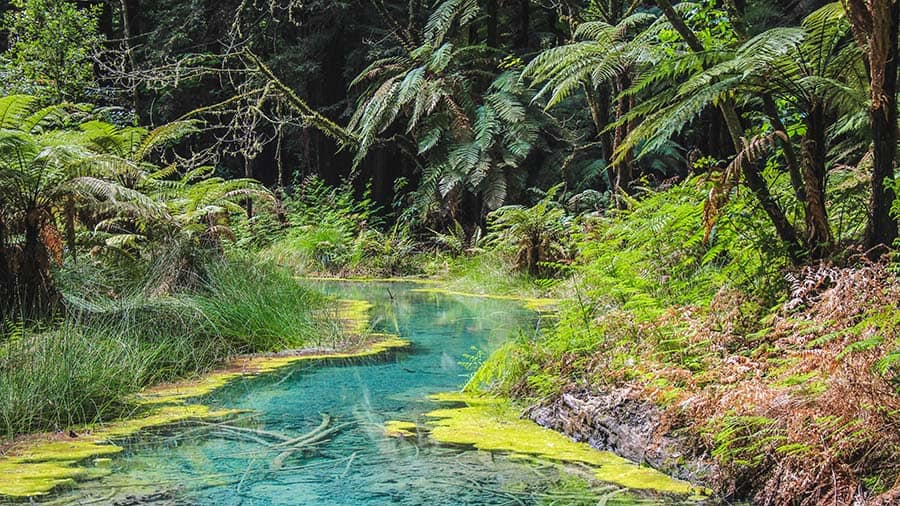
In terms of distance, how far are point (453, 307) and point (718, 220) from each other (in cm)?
494

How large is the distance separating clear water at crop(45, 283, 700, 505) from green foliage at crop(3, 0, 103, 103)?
799cm

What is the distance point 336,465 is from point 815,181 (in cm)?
216

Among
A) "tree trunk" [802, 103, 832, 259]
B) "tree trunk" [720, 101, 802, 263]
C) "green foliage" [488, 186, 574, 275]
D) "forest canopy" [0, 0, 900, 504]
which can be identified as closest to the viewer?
"forest canopy" [0, 0, 900, 504]

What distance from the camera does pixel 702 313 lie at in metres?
3.81

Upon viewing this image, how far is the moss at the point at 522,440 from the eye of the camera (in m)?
3.06

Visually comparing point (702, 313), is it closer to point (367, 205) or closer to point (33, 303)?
point (33, 303)

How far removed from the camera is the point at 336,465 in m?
3.37

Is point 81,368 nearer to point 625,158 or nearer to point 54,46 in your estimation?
point 625,158

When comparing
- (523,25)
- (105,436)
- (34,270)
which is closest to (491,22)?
(523,25)

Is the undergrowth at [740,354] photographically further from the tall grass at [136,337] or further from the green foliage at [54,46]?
the green foliage at [54,46]

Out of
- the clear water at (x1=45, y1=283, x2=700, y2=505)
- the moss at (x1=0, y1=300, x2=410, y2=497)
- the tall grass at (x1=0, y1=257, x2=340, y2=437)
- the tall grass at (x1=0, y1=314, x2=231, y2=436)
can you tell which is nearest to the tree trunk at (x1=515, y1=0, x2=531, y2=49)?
the tall grass at (x1=0, y1=257, x2=340, y2=437)

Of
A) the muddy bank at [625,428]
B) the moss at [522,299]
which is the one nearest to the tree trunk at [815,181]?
the muddy bank at [625,428]

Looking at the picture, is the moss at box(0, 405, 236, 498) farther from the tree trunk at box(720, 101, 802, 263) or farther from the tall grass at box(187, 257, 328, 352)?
the tree trunk at box(720, 101, 802, 263)

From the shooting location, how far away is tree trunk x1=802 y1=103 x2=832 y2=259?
3.53m
